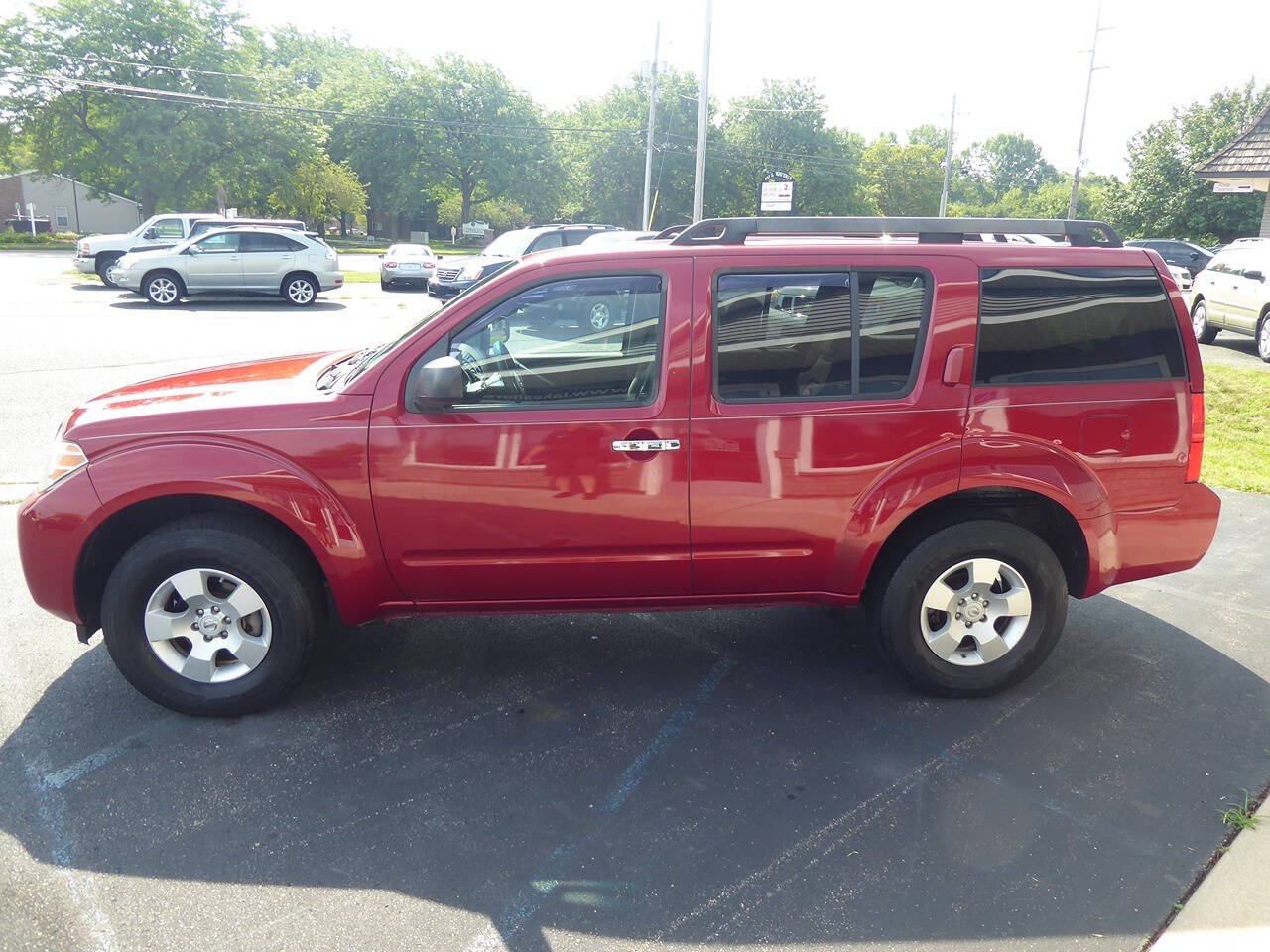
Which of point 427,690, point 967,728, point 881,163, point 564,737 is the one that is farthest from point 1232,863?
point 881,163

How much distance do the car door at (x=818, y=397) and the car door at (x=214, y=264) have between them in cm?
1887

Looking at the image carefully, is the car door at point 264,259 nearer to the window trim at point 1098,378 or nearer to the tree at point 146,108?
the window trim at point 1098,378

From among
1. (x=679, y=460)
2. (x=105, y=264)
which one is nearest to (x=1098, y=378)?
(x=679, y=460)

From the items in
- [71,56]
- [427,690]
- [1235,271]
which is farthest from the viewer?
[71,56]

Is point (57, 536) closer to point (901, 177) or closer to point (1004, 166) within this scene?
point (901, 177)

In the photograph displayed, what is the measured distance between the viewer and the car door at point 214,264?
789 inches

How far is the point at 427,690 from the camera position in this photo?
13.8 feet

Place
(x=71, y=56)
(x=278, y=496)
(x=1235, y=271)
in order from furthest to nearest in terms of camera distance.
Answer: (x=71, y=56), (x=1235, y=271), (x=278, y=496)

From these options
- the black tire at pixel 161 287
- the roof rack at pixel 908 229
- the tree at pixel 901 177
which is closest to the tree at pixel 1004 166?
the tree at pixel 901 177

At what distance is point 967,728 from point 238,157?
5463 centimetres

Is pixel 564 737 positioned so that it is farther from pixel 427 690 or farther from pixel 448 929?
pixel 448 929

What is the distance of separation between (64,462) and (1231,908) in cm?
430

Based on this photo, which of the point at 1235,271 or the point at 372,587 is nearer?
the point at 372,587

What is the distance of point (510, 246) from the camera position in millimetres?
20359
